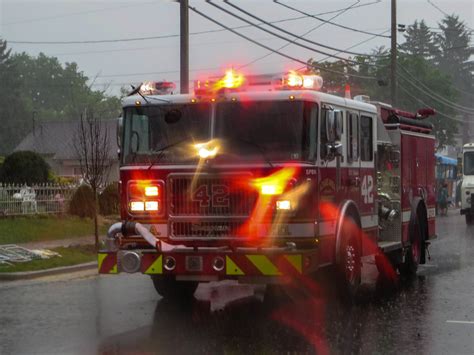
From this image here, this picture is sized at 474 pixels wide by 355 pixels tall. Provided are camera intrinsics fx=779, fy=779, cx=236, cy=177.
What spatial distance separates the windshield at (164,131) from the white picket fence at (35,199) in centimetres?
1067

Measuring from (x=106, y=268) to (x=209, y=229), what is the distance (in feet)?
3.99

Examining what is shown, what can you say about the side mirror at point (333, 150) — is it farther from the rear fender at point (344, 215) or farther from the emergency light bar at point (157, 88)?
the emergency light bar at point (157, 88)

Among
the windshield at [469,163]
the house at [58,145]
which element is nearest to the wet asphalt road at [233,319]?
the windshield at [469,163]

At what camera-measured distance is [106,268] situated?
862 cm

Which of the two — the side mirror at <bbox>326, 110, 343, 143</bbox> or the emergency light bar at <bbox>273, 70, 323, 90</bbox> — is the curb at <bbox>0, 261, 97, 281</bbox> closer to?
the emergency light bar at <bbox>273, 70, 323, 90</bbox>

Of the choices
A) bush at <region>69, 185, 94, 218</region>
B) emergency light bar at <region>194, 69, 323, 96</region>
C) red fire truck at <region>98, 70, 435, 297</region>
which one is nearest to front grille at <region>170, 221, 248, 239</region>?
red fire truck at <region>98, 70, 435, 297</region>

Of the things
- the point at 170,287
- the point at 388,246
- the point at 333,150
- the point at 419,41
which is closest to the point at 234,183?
the point at 333,150

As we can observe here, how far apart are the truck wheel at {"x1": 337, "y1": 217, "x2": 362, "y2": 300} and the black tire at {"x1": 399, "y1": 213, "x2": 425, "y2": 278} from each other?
2.84 metres

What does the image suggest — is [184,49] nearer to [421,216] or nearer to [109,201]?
[109,201]

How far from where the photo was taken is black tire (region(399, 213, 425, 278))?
41.2 feet

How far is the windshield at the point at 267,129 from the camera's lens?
27.9 ft

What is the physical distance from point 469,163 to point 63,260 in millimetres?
18208

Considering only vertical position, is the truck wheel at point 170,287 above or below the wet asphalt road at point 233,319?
above

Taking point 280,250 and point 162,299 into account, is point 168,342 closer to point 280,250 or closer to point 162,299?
point 280,250
